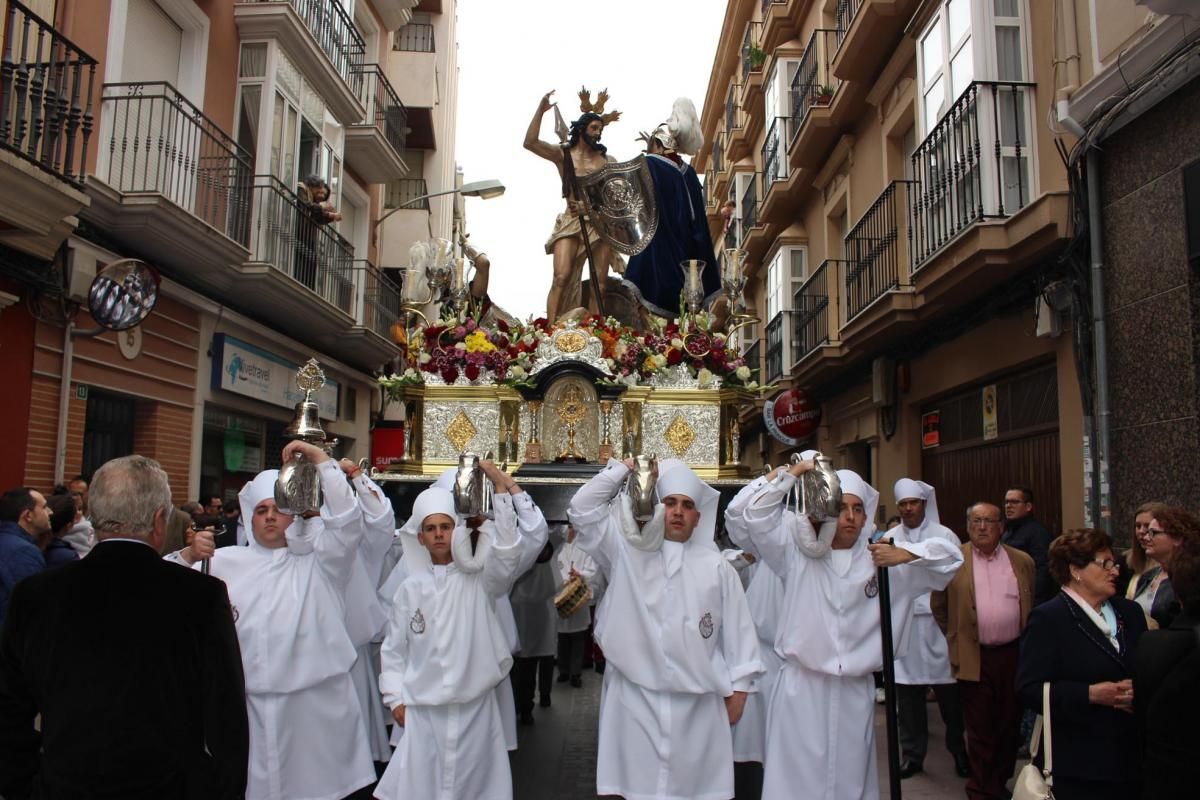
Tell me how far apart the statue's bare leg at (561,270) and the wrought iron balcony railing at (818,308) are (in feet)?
22.6

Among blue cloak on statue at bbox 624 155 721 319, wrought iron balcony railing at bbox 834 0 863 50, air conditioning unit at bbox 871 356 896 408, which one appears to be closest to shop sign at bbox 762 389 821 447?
air conditioning unit at bbox 871 356 896 408

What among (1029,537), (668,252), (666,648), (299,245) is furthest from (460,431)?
(299,245)

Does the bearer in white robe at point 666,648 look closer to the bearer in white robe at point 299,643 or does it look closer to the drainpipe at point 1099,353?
the bearer in white robe at point 299,643

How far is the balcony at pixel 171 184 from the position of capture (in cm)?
921

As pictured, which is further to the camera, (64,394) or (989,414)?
(989,414)

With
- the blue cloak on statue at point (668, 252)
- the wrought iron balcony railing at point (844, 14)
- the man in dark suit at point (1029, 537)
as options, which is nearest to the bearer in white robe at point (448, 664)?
the blue cloak on statue at point (668, 252)

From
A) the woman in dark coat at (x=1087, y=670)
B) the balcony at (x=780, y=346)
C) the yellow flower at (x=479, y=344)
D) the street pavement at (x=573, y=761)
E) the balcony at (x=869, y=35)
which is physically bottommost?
the street pavement at (x=573, y=761)

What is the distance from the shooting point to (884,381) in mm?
12594

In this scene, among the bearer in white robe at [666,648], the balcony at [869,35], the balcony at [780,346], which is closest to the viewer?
the bearer in white robe at [666,648]

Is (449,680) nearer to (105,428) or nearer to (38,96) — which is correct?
(38,96)

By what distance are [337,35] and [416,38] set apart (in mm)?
6810

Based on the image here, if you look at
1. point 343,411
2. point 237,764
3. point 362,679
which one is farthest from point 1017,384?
point 343,411

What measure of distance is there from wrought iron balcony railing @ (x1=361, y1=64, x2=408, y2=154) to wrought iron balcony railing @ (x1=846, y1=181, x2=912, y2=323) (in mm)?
8047

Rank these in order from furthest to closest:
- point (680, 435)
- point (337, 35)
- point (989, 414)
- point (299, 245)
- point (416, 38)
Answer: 1. point (416, 38)
2. point (337, 35)
3. point (299, 245)
4. point (989, 414)
5. point (680, 435)
